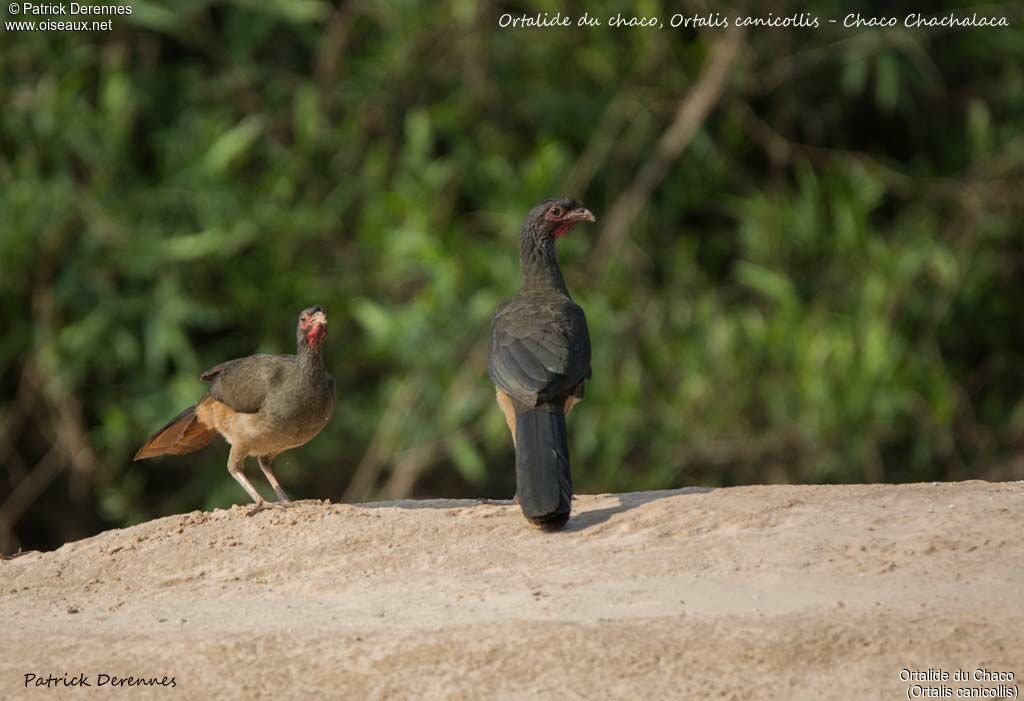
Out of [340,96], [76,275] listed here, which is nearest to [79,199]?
[76,275]

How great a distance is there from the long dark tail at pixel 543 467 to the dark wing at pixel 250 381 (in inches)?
41.7

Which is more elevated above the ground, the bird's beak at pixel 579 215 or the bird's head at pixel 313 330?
the bird's beak at pixel 579 215

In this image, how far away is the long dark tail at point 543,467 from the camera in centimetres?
566

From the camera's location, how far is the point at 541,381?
610cm

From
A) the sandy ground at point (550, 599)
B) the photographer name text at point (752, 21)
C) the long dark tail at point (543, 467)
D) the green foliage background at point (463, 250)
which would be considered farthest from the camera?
the photographer name text at point (752, 21)

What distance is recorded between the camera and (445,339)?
9664 millimetres

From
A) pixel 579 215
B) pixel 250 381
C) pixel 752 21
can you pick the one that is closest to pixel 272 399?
pixel 250 381

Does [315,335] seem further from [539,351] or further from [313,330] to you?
[539,351]

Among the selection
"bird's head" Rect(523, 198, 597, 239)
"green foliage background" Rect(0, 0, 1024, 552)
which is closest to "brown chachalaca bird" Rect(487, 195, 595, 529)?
"bird's head" Rect(523, 198, 597, 239)

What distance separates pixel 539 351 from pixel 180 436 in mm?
1719

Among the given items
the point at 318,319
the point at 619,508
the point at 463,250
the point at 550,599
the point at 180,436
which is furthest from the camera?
the point at 463,250

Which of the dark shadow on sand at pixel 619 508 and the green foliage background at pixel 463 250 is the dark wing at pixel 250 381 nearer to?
the dark shadow on sand at pixel 619 508

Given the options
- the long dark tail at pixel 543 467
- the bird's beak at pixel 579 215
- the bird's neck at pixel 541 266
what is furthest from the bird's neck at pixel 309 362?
the bird's beak at pixel 579 215

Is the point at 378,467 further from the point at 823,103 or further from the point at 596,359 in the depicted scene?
the point at 823,103
